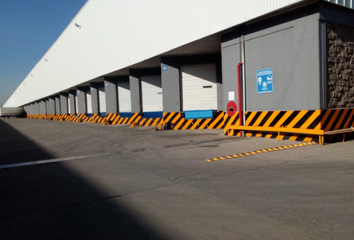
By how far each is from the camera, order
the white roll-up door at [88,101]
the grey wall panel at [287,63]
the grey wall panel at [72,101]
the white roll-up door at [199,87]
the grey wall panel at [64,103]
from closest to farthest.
→ the grey wall panel at [287,63]
the white roll-up door at [199,87]
the white roll-up door at [88,101]
the grey wall panel at [72,101]
the grey wall panel at [64,103]

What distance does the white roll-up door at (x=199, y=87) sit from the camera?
54.7 ft

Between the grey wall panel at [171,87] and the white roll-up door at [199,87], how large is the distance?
1.14ft

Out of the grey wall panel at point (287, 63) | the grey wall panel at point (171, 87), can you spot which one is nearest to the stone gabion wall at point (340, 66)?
the grey wall panel at point (287, 63)

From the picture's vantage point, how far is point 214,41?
13930 millimetres

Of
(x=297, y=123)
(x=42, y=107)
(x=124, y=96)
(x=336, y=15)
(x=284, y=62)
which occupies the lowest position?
(x=297, y=123)

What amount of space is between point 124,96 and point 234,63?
14.8 meters

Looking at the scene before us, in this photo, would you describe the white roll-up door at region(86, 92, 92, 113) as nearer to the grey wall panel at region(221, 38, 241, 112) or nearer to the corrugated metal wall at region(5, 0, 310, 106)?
the corrugated metal wall at region(5, 0, 310, 106)

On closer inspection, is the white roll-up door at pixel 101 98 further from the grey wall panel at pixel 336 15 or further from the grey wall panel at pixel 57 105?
the grey wall panel at pixel 336 15

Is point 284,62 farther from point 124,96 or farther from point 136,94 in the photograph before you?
point 124,96

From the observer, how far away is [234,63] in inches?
475

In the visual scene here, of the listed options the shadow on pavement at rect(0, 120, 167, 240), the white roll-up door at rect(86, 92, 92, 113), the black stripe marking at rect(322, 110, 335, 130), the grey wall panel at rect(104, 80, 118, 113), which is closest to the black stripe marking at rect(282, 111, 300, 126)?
the black stripe marking at rect(322, 110, 335, 130)

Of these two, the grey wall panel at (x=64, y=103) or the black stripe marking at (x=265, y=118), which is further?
the grey wall panel at (x=64, y=103)


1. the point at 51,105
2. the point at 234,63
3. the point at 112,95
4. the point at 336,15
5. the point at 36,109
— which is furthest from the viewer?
the point at 36,109

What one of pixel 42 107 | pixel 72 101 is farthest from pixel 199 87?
pixel 42 107
